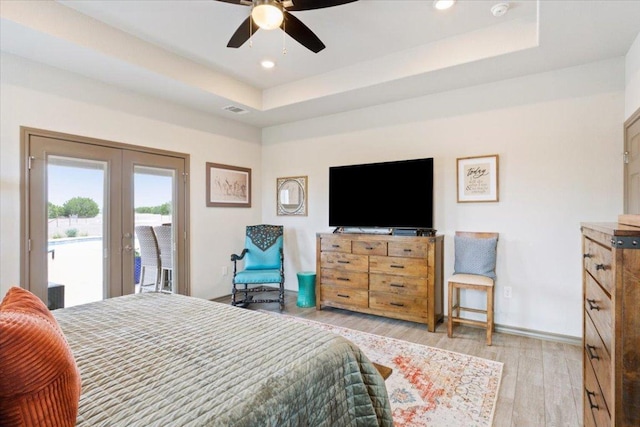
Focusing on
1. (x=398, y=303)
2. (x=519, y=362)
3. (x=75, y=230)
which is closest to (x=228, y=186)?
(x=75, y=230)

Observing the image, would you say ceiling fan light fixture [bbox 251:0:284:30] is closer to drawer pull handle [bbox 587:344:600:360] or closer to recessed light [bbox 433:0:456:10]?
recessed light [bbox 433:0:456:10]

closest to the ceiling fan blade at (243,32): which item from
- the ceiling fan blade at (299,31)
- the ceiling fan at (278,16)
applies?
the ceiling fan at (278,16)

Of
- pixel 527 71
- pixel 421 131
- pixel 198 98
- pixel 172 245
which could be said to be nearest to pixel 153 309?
pixel 172 245

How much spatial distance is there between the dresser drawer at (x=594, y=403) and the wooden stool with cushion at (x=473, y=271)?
1.40 m

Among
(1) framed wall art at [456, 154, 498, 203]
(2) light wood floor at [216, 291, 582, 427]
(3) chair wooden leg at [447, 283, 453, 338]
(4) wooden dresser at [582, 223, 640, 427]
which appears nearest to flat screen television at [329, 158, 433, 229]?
(1) framed wall art at [456, 154, 498, 203]

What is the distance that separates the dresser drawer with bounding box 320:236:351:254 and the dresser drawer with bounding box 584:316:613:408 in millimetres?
2510

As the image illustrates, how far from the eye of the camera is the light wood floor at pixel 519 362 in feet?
6.60

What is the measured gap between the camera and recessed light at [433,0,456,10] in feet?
8.27

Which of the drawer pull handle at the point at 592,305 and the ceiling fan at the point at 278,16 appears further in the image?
the ceiling fan at the point at 278,16

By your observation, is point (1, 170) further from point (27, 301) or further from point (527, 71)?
point (527, 71)

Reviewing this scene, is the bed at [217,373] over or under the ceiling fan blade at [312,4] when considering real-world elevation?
under

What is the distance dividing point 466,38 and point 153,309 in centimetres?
341

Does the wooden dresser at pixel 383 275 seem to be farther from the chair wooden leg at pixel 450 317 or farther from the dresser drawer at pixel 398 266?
the chair wooden leg at pixel 450 317

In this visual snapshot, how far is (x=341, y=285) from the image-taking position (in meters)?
3.98
